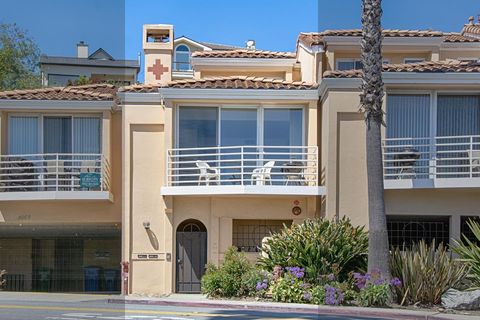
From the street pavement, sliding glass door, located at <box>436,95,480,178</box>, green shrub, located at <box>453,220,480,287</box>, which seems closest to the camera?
the street pavement

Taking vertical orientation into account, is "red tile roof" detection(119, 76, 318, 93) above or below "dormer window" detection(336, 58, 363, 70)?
below

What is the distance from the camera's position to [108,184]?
26000mm

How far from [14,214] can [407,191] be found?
12.6 m

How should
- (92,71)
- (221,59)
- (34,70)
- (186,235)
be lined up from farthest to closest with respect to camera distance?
1. (92,71)
2. (34,70)
3. (221,59)
4. (186,235)

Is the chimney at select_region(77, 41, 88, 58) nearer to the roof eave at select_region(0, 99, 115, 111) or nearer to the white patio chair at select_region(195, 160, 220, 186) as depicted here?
the roof eave at select_region(0, 99, 115, 111)

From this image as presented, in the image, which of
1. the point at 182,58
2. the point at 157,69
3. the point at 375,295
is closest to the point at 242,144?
the point at 157,69

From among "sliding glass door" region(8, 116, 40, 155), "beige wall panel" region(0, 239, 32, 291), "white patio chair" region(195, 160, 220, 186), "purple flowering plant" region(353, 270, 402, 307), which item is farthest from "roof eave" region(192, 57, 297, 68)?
"purple flowering plant" region(353, 270, 402, 307)

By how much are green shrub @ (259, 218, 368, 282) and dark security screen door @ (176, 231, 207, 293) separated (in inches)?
142

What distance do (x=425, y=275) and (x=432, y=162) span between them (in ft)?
16.3

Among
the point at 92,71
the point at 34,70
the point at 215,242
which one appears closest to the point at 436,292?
the point at 215,242

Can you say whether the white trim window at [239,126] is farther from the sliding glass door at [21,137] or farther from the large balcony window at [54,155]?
the sliding glass door at [21,137]

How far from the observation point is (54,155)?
25.4m

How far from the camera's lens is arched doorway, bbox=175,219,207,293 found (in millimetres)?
24891

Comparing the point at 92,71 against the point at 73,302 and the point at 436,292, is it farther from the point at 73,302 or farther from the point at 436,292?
the point at 436,292
